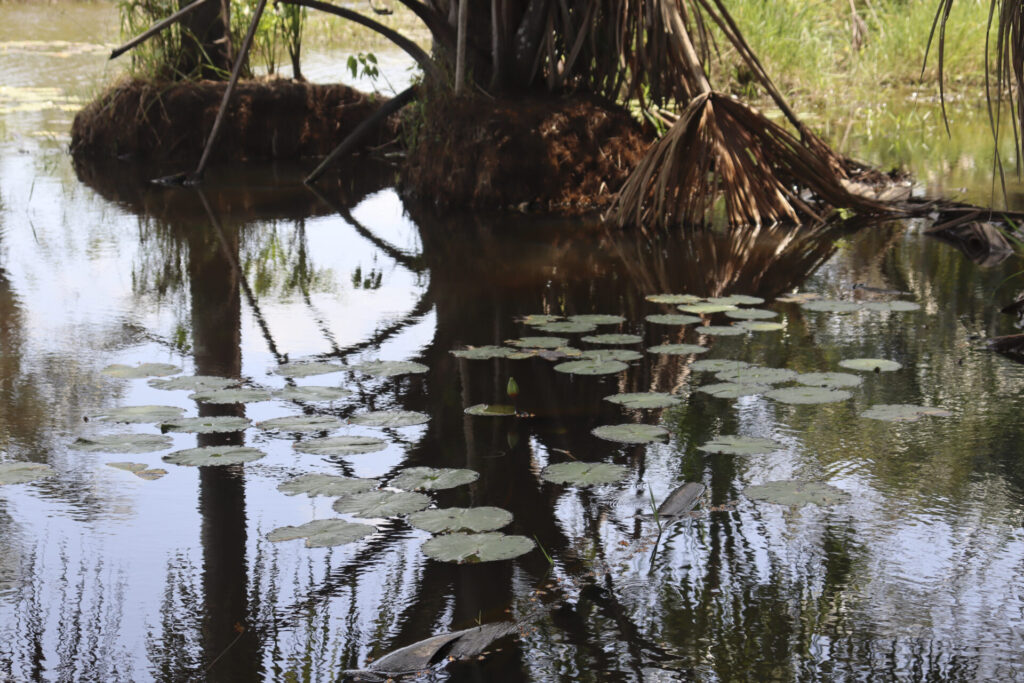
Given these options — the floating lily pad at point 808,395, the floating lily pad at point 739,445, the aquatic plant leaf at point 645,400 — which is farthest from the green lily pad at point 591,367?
the floating lily pad at point 739,445

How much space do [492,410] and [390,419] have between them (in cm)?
25

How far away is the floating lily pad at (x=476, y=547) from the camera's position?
2.09 m

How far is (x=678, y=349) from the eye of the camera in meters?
3.46

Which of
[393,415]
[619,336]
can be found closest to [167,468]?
[393,415]

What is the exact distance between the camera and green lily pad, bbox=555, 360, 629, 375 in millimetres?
3217

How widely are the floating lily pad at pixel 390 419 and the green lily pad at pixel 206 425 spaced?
10.1 inches

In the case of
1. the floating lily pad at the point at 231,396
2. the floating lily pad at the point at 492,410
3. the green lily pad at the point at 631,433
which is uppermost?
the floating lily pad at the point at 231,396

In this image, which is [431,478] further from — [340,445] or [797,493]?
[797,493]

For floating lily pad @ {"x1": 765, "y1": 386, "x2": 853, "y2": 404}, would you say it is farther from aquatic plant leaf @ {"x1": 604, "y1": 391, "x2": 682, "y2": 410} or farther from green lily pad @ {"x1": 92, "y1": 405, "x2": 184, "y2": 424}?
green lily pad @ {"x1": 92, "y1": 405, "x2": 184, "y2": 424}

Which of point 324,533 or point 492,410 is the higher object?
point 492,410

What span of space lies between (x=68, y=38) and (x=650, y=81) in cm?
1083

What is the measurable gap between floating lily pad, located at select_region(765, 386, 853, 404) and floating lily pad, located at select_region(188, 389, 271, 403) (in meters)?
1.25

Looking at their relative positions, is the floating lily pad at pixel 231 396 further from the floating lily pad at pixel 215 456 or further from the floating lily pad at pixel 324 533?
the floating lily pad at pixel 324 533

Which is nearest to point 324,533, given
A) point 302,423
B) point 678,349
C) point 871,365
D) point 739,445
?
point 302,423
